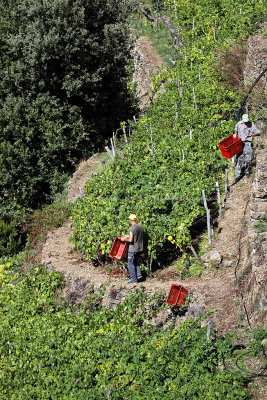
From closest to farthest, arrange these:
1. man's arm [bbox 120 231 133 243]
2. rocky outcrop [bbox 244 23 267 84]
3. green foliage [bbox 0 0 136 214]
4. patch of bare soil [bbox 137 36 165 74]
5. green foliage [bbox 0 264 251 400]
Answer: green foliage [bbox 0 264 251 400] < man's arm [bbox 120 231 133 243] < rocky outcrop [bbox 244 23 267 84] < green foliage [bbox 0 0 136 214] < patch of bare soil [bbox 137 36 165 74]

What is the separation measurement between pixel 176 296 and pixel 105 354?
1.50m

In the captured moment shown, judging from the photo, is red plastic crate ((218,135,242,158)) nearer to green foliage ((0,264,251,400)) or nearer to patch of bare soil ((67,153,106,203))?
green foliage ((0,264,251,400))

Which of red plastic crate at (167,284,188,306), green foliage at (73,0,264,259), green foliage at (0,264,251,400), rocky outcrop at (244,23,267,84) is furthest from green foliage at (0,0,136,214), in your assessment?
red plastic crate at (167,284,188,306)

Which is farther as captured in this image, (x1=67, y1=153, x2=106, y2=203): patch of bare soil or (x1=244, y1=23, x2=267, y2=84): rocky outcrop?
(x1=67, y1=153, x2=106, y2=203): patch of bare soil

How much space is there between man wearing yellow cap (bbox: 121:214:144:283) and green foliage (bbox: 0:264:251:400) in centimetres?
61

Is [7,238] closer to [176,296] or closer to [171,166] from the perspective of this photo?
[171,166]

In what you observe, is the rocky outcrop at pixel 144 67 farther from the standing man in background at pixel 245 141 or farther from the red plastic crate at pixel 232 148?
the red plastic crate at pixel 232 148

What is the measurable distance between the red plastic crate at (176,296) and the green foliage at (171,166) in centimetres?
115

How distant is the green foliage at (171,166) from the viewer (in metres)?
10.8

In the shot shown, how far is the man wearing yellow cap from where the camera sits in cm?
1001

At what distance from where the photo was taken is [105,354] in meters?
8.55

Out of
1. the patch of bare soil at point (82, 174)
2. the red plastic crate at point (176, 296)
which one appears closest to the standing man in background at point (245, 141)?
the red plastic crate at point (176, 296)

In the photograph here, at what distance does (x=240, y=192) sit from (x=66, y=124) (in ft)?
24.8

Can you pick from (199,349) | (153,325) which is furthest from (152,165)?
(199,349)
